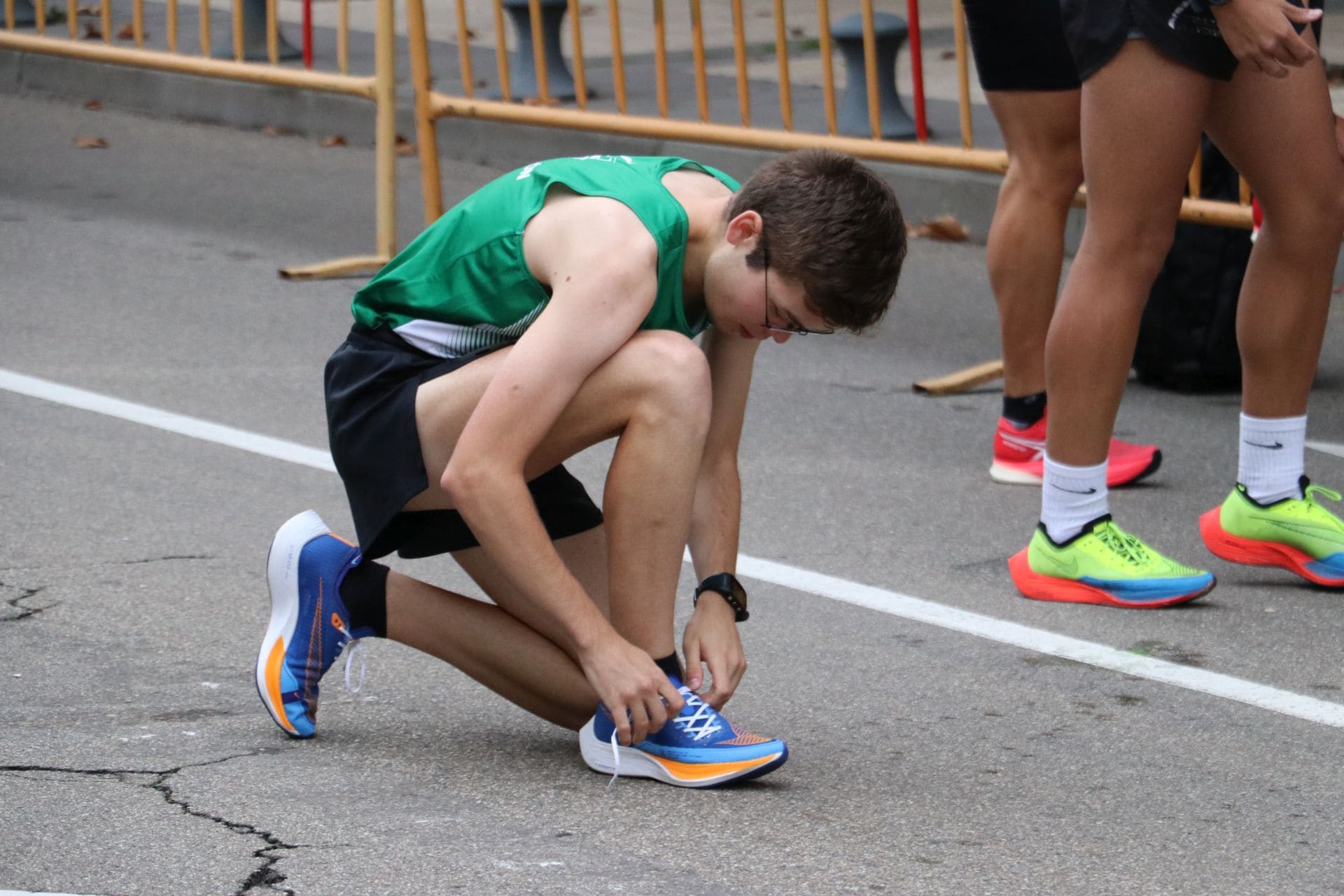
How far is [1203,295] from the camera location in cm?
509

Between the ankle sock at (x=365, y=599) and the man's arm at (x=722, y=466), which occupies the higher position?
the man's arm at (x=722, y=466)

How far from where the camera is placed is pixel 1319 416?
5012 mm

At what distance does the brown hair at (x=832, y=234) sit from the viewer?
2.60 m

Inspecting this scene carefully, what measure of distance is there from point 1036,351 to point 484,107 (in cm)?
264

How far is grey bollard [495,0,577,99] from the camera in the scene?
936cm

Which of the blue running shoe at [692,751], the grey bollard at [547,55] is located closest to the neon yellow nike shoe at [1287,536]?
the blue running shoe at [692,751]

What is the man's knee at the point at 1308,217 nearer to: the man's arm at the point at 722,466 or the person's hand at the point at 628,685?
the man's arm at the point at 722,466

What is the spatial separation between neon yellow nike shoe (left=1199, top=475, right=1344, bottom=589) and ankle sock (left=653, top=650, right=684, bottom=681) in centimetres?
149

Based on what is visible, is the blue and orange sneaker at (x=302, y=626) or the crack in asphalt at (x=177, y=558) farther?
the crack in asphalt at (x=177, y=558)

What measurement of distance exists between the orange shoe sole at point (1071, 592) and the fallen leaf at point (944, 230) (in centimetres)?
381

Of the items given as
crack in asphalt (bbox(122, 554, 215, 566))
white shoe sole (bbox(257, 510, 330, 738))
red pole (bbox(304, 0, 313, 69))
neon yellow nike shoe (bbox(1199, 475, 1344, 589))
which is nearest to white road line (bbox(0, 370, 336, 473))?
crack in asphalt (bbox(122, 554, 215, 566))

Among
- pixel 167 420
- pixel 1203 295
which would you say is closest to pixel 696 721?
pixel 167 420

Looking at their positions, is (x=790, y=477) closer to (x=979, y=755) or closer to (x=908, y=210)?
(x=979, y=755)

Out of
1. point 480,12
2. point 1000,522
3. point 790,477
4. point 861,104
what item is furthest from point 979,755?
point 480,12
